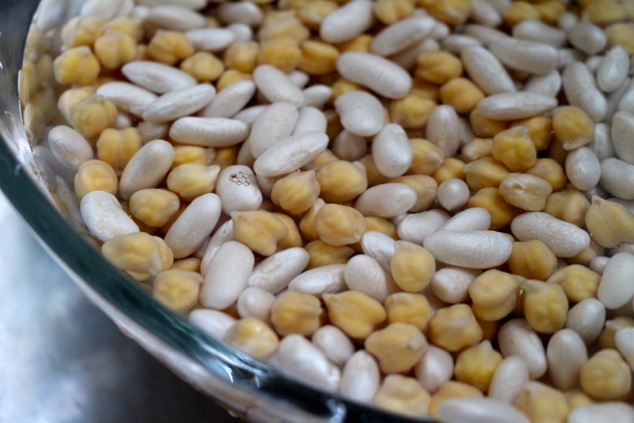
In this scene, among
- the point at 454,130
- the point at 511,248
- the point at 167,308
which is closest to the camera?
the point at 167,308

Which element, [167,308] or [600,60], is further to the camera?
[600,60]

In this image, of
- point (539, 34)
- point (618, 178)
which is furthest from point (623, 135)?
point (539, 34)

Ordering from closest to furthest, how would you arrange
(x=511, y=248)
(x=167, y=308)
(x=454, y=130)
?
(x=167, y=308), (x=511, y=248), (x=454, y=130)

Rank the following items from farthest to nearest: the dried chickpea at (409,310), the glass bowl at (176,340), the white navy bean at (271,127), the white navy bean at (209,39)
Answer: the white navy bean at (209,39)
the white navy bean at (271,127)
the dried chickpea at (409,310)
the glass bowl at (176,340)

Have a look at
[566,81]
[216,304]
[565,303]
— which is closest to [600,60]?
[566,81]

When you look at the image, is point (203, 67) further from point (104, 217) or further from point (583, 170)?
point (583, 170)

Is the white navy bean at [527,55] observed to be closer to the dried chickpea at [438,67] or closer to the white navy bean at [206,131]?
A: the dried chickpea at [438,67]

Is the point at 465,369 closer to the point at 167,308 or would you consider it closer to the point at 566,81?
the point at 167,308

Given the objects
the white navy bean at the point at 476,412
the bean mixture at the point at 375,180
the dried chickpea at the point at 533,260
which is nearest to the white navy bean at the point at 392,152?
the bean mixture at the point at 375,180
